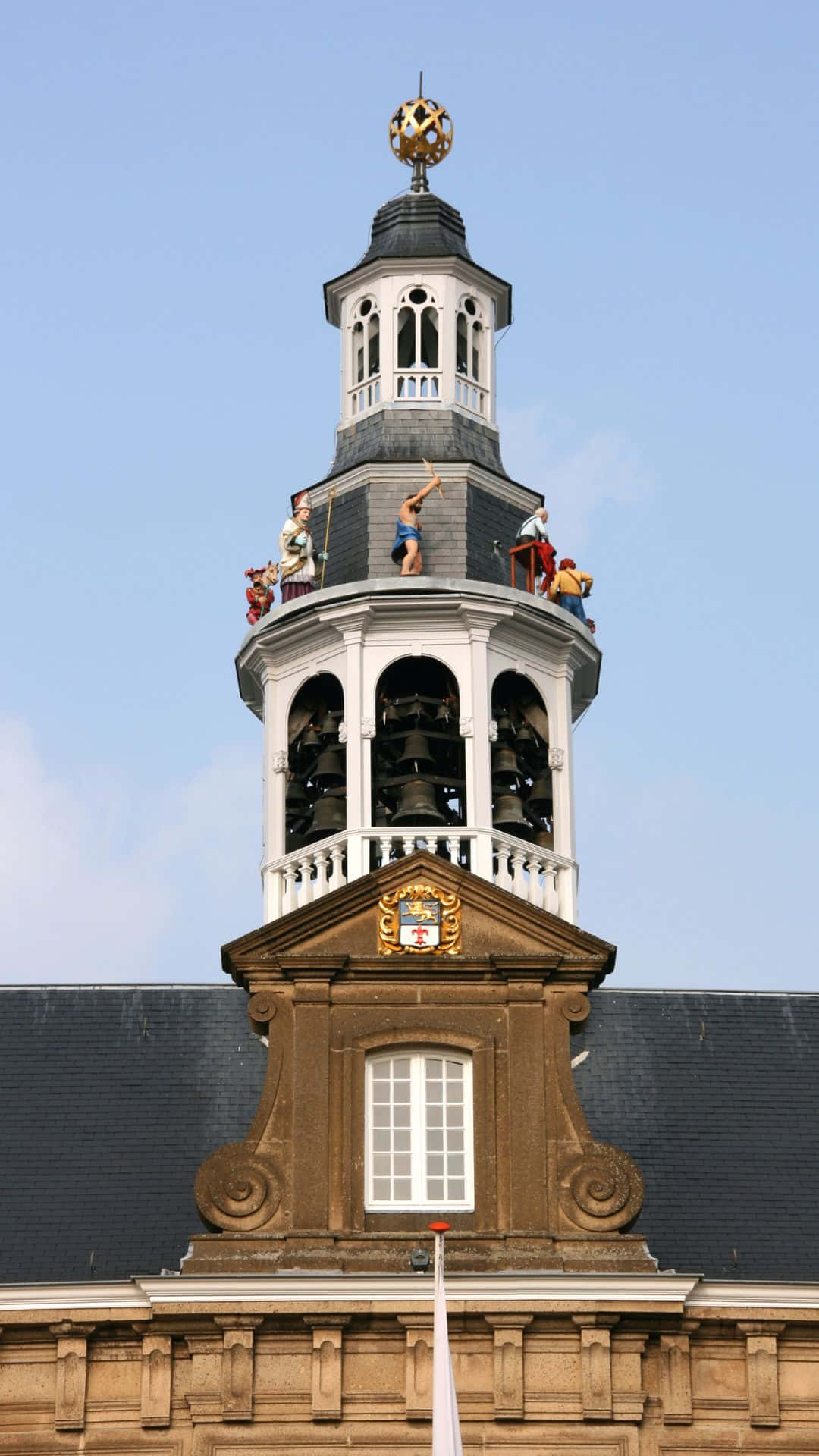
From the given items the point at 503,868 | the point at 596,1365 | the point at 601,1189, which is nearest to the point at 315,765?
the point at 503,868

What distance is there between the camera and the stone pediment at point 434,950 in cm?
3834

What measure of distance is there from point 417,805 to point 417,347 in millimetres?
7657

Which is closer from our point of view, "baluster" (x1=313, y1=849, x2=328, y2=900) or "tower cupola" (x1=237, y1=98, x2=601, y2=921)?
"baluster" (x1=313, y1=849, x2=328, y2=900)

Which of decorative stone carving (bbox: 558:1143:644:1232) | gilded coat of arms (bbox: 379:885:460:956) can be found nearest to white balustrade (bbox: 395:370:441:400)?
gilded coat of arms (bbox: 379:885:460:956)

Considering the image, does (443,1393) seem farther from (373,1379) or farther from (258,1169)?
(258,1169)

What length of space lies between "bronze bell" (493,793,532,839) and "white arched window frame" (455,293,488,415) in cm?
661

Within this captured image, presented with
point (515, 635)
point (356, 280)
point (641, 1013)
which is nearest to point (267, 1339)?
point (641, 1013)

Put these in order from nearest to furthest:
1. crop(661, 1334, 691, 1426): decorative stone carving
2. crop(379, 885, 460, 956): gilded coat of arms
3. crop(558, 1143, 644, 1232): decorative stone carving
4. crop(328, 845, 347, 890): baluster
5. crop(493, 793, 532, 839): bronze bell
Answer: crop(661, 1334, 691, 1426): decorative stone carving < crop(558, 1143, 644, 1232): decorative stone carving < crop(379, 885, 460, 956): gilded coat of arms < crop(328, 845, 347, 890): baluster < crop(493, 793, 532, 839): bronze bell

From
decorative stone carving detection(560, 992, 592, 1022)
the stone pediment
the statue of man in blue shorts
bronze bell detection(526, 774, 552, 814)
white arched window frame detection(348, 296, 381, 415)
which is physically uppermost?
white arched window frame detection(348, 296, 381, 415)

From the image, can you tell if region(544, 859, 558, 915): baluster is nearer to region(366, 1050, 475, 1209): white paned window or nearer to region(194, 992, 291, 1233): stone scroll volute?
region(366, 1050, 475, 1209): white paned window

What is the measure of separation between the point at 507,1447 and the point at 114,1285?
15.6ft

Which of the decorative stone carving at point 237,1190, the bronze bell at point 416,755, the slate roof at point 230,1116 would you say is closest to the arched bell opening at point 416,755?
the bronze bell at point 416,755

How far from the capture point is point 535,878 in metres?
41.3

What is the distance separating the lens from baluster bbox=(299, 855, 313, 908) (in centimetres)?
4112
